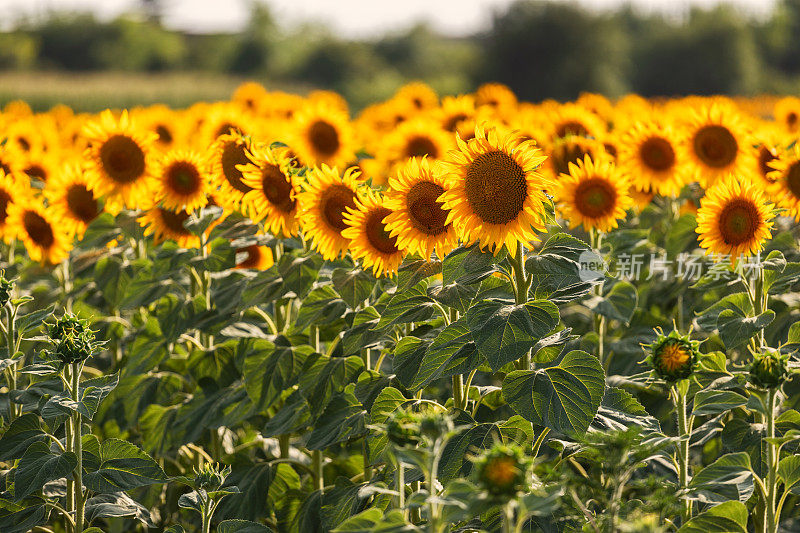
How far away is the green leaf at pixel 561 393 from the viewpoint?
94.7 inches

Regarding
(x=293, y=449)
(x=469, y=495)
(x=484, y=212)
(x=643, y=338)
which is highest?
(x=484, y=212)

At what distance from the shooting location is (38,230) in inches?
158

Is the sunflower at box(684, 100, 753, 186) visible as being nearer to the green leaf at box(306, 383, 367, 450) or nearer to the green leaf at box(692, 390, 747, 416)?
the green leaf at box(692, 390, 747, 416)

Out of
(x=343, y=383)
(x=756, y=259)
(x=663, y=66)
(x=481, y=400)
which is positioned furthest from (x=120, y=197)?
(x=663, y=66)

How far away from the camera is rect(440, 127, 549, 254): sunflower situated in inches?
99.4

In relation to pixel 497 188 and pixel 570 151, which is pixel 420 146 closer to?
pixel 570 151

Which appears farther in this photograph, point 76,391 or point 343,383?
point 343,383

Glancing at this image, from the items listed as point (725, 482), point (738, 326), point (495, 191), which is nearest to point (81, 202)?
point (495, 191)

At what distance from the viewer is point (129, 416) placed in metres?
3.65

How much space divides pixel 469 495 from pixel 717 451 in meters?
2.21

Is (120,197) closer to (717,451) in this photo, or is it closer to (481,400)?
(481,400)

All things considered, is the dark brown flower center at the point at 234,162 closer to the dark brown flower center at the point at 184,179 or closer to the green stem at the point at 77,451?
the dark brown flower center at the point at 184,179

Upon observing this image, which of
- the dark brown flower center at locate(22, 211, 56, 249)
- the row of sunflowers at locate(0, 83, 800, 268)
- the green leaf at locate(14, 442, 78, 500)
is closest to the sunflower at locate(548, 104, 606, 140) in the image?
the row of sunflowers at locate(0, 83, 800, 268)

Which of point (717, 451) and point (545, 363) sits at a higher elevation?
point (545, 363)
